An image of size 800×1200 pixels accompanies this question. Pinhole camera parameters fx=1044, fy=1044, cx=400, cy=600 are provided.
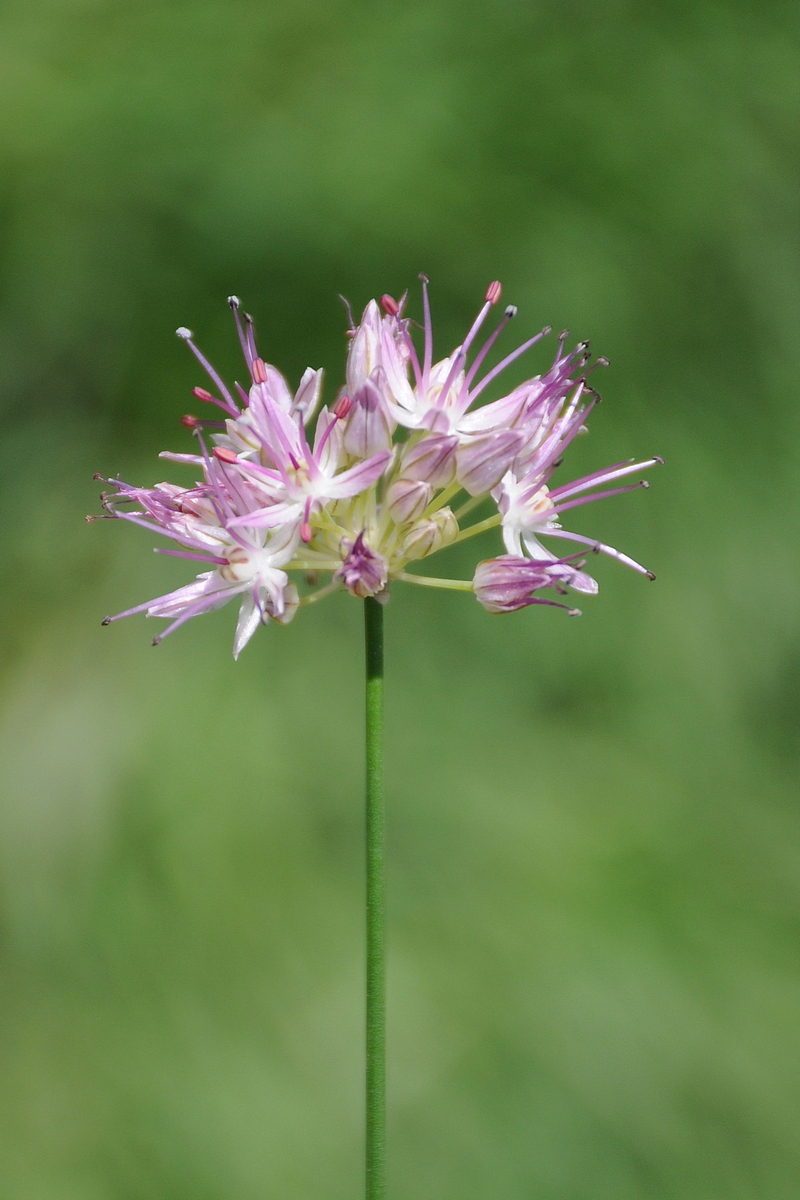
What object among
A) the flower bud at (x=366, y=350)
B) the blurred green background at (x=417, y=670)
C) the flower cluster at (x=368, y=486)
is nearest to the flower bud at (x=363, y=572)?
the flower cluster at (x=368, y=486)

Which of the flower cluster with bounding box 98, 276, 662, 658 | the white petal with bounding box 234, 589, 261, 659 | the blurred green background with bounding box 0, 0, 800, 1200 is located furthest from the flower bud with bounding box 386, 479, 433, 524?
the blurred green background with bounding box 0, 0, 800, 1200

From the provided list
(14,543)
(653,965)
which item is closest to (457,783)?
(653,965)

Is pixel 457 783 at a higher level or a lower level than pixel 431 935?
higher

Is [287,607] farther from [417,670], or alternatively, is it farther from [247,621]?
[417,670]

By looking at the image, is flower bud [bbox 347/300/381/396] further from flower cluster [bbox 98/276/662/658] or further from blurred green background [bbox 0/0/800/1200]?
blurred green background [bbox 0/0/800/1200]

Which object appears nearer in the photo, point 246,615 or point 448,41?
point 246,615

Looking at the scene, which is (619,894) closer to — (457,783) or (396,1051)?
(457,783)
